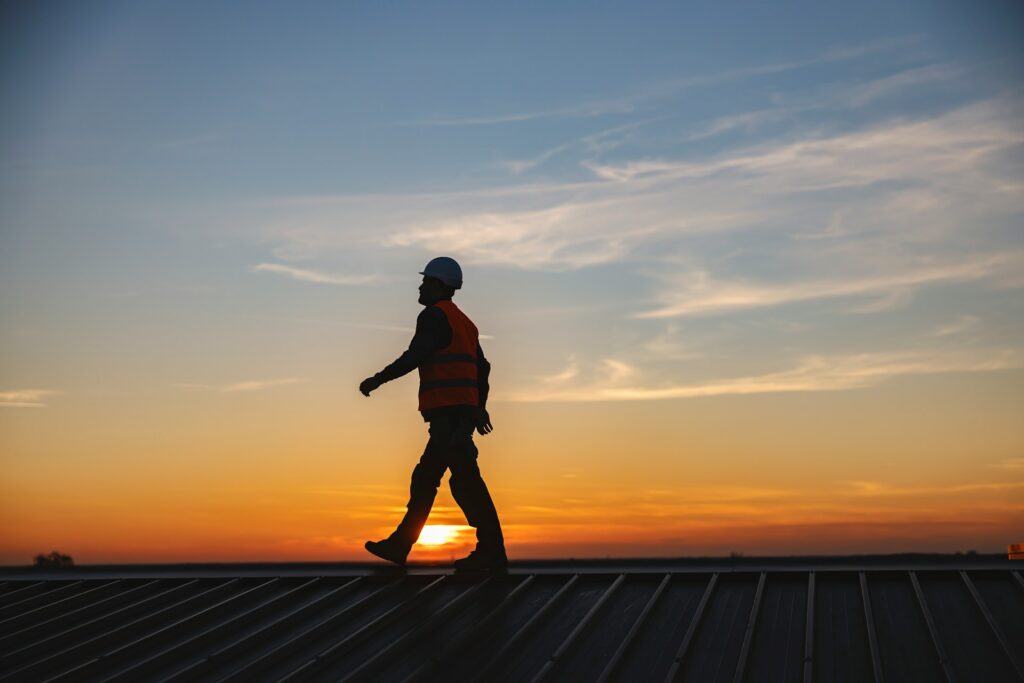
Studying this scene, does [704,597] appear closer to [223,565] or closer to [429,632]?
[429,632]

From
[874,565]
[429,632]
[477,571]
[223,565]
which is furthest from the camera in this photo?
Answer: [223,565]

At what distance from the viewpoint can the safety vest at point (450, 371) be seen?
10633 millimetres

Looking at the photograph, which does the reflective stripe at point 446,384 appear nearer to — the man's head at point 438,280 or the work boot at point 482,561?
the man's head at point 438,280

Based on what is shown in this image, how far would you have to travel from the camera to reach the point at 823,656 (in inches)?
310

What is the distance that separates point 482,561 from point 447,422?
1312 millimetres

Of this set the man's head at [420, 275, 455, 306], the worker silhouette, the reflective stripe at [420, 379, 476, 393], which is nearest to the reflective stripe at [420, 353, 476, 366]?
the worker silhouette

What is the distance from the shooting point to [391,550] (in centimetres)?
1070

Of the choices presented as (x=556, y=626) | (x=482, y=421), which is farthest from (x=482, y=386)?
(x=556, y=626)

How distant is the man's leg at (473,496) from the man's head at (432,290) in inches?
45.6

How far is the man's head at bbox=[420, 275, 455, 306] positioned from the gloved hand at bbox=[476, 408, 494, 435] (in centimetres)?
110

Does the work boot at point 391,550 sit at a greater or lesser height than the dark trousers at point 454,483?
lesser

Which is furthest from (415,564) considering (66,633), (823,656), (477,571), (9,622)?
(823,656)

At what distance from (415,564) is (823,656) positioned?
15.1ft

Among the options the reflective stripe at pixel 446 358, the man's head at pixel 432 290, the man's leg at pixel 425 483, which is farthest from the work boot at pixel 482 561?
the man's head at pixel 432 290
